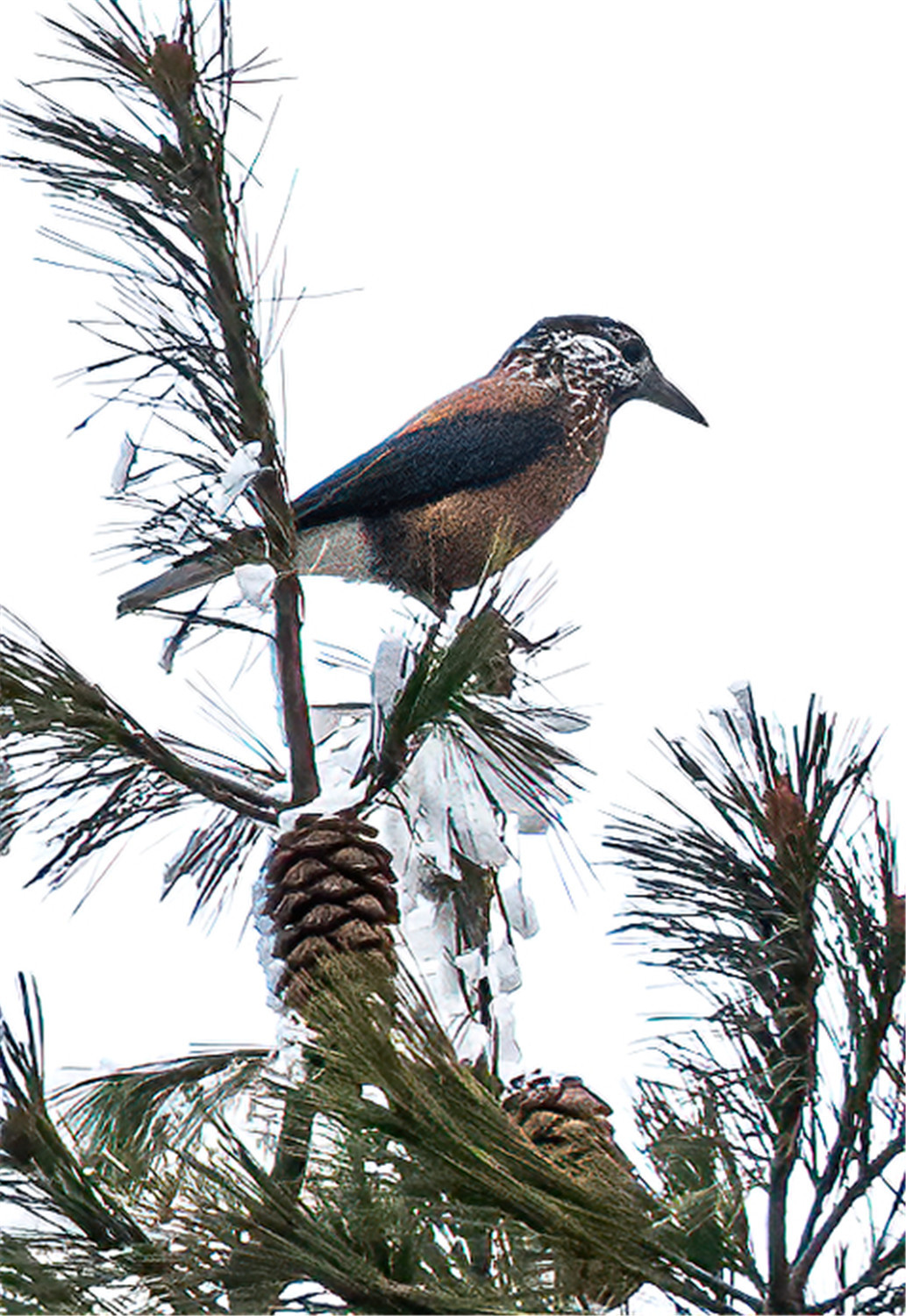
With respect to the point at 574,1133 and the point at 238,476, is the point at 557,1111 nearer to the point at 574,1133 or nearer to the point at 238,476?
the point at 574,1133

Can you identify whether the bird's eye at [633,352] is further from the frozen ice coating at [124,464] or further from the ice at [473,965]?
the ice at [473,965]

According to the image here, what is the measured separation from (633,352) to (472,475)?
369 millimetres

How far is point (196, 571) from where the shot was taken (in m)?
1.72

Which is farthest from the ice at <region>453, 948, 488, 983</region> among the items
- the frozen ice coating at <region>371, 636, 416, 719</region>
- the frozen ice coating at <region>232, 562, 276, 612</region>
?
the frozen ice coating at <region>232, 562, 276, 612</region>

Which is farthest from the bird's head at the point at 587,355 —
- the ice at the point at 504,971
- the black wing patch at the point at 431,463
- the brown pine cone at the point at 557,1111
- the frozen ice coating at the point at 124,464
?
the brown pine cone at the point at 557,1111

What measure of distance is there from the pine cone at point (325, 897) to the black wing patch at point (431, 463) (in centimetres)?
50

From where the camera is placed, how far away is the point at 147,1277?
114cm

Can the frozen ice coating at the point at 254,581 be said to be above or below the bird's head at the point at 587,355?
below

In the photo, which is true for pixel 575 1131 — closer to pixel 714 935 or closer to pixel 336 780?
pixel 714 935

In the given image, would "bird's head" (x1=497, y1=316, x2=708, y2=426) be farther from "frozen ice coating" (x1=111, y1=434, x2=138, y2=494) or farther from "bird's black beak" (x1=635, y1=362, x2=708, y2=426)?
"frozen ice coating" (x1=111, y1=434, x2=138, y2=494)

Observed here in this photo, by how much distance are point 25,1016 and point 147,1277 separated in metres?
0.20

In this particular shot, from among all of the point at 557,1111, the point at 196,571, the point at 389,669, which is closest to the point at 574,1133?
the point at 557,1111

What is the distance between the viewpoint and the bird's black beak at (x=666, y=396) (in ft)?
7.24

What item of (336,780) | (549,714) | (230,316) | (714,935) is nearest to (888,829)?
(714,935)
